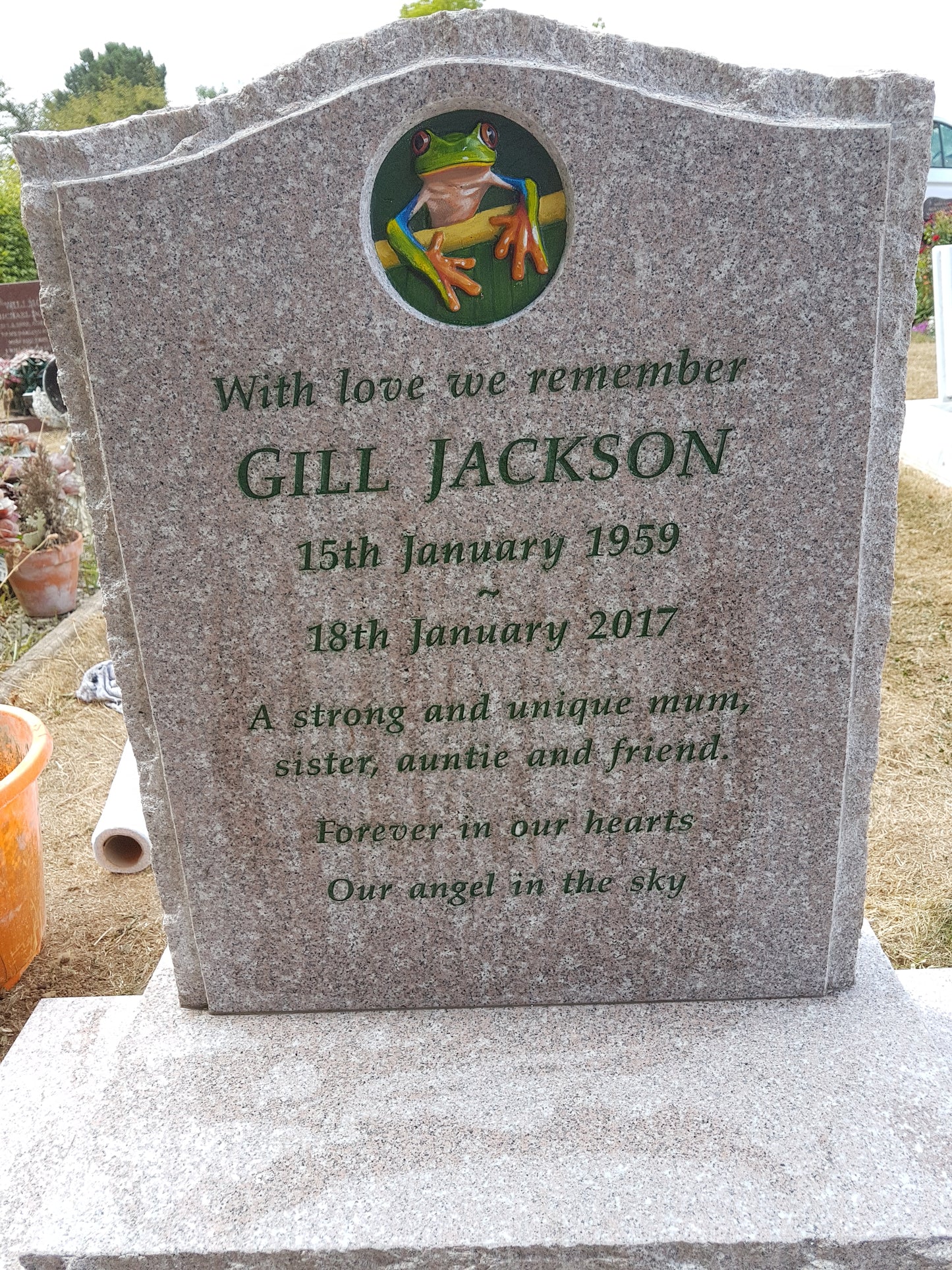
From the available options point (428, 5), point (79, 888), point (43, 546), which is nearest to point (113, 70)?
point (428, 5)

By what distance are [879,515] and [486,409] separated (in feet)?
2.77

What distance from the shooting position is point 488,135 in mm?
1788

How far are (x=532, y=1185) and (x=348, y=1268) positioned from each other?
14.5 inches

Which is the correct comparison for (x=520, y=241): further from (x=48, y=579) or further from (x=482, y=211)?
(x=48, y=579)

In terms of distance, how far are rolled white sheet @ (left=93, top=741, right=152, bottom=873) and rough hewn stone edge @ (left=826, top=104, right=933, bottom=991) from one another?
7.15ft

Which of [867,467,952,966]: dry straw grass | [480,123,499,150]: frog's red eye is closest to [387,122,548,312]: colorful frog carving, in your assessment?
[480,123,499,150]: frog's red eye

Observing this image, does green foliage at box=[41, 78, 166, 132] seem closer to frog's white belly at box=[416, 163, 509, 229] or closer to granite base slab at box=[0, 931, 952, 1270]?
frog's white belly at box=[416, 163, 509, 229]

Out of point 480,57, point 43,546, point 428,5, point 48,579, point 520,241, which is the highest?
point 428,5

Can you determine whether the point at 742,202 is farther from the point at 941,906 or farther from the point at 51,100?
the point at 51,100

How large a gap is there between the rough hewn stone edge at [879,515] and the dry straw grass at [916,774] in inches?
30.5

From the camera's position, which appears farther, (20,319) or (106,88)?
(106,88)

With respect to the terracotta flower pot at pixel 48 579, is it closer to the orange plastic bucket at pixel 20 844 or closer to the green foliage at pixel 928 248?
the orange plastic bucket at pixel 20 844


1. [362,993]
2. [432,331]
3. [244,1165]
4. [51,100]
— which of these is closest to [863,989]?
[362,993]

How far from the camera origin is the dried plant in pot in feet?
19.0
